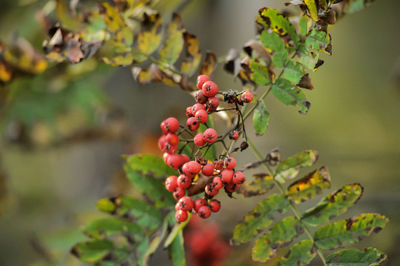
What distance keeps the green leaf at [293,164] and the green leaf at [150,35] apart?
0.99 feet

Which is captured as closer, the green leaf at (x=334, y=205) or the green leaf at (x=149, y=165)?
the green leaf at (x=334, y=205)

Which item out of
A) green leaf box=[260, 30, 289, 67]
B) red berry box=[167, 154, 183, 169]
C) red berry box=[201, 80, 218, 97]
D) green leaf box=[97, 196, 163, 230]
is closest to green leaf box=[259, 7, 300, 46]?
green leaf box=[260, 30, 289, 67]

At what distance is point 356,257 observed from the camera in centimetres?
53

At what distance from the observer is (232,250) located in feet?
3.91

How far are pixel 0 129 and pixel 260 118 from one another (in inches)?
43.0

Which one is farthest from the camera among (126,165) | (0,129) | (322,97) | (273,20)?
(322,97)

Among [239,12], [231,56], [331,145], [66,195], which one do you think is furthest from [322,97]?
[66,195]

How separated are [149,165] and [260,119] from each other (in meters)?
0.21

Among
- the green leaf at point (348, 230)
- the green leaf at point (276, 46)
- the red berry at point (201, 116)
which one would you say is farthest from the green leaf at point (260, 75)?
the green leaf at point (348, 230)

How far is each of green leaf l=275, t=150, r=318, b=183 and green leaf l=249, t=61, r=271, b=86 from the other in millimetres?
115

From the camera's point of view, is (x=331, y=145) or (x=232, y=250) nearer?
(x=232, y=250)

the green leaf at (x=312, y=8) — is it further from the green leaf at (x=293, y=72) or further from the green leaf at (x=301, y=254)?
the green leaf at (x=301, y=254)

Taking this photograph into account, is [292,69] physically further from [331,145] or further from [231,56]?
[331,145]

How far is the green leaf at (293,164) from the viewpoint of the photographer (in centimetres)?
59
